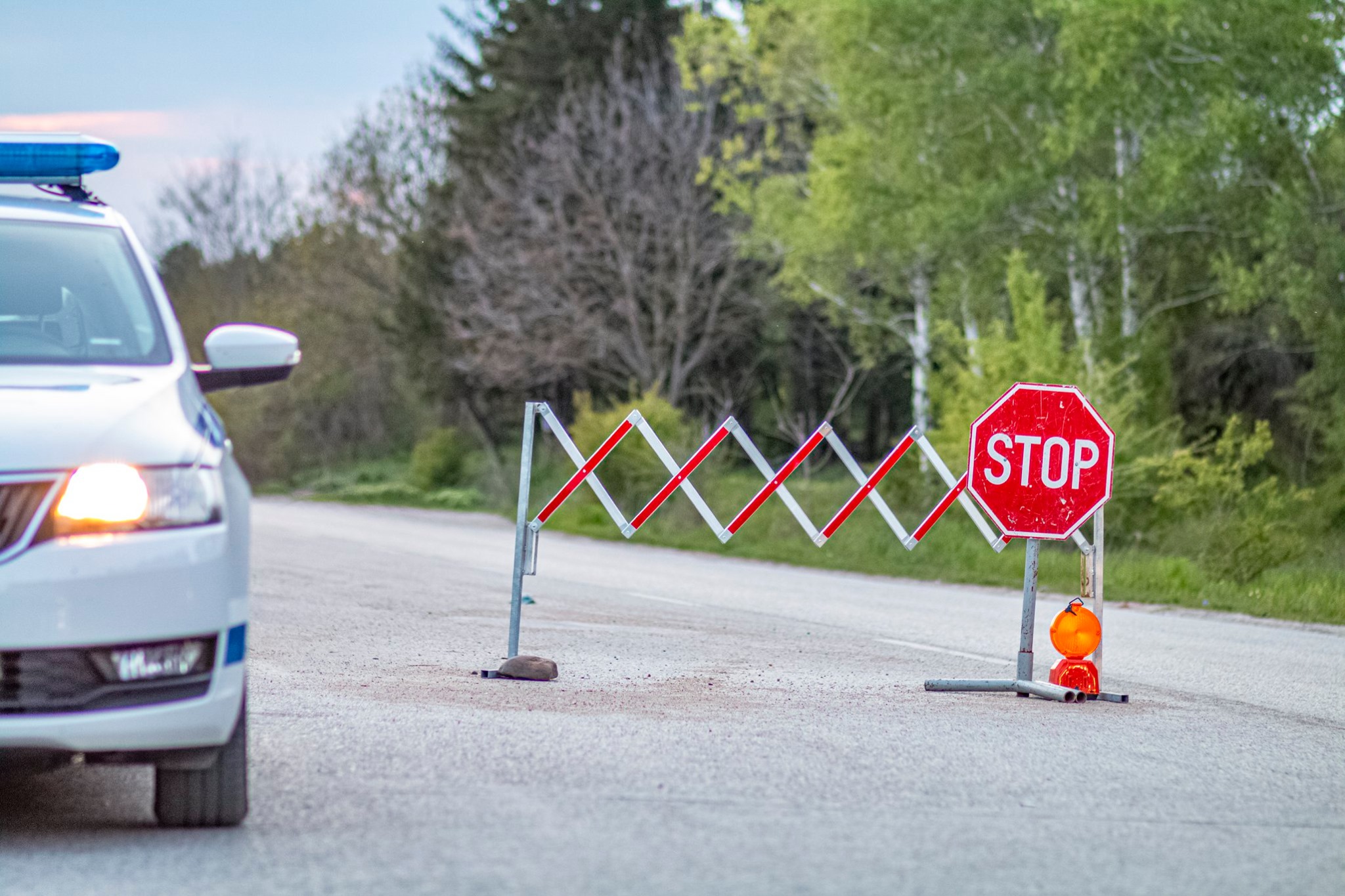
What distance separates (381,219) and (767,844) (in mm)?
49562

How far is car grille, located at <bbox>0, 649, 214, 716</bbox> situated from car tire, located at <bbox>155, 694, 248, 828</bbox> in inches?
17.0

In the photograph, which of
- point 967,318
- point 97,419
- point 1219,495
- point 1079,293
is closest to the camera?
point 97,419

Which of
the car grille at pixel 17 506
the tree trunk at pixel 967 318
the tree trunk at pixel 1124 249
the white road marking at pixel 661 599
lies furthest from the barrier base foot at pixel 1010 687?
the tree trunk at pixel 967 318

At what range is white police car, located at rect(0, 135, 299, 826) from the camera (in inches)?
185

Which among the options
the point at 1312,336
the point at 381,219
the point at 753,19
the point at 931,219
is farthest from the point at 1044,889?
the point at 381,219

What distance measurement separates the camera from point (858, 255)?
34.9 metres

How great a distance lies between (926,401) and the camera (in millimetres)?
39531

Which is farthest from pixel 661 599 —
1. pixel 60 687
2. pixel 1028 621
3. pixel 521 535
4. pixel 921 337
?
pixel 921 337

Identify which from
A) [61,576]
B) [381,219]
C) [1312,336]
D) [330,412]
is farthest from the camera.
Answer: [330,412]

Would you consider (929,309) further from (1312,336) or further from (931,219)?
(1312,336)

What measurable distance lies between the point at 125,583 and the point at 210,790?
2.74ft

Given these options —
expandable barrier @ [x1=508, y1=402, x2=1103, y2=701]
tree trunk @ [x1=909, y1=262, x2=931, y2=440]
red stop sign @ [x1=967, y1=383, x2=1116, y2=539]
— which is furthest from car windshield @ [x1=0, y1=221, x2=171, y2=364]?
tree trunk @ [x1=909, y1=262, x2=931, y2=440]

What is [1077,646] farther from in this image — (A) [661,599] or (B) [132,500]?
(A) [661,599]

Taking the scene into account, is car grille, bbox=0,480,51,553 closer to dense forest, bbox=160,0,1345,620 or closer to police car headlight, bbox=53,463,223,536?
police car headlight, bbox=53,463,223,536
